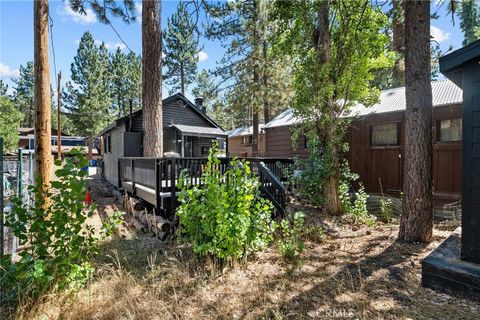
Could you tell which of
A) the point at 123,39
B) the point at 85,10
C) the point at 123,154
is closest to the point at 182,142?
the point at 123,154

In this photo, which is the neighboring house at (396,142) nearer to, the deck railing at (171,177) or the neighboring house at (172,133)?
the deck railing at (171,177)

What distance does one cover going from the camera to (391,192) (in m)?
8.98

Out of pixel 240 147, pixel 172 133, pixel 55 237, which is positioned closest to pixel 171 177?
pixel 55 237

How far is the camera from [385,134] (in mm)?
9297

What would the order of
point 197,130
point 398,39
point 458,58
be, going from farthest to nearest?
point 197,130, point 398,39, point 458,58

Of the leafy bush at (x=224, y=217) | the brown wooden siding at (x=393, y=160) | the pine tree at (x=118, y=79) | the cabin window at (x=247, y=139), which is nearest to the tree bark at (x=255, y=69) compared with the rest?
the cabin window at (x=247, y=139)

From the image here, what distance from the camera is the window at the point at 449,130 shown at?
24.8 ft

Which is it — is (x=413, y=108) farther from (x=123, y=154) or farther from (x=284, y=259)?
(x=123, y=154)

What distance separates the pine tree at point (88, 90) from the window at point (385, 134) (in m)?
28.1

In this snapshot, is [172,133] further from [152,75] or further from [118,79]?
[118,79]

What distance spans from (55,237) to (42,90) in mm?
4291

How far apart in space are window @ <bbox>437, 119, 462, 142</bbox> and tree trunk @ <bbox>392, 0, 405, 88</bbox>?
2.62 metres

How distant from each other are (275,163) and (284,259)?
4894mm

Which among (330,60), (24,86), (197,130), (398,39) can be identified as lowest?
(197,130)
